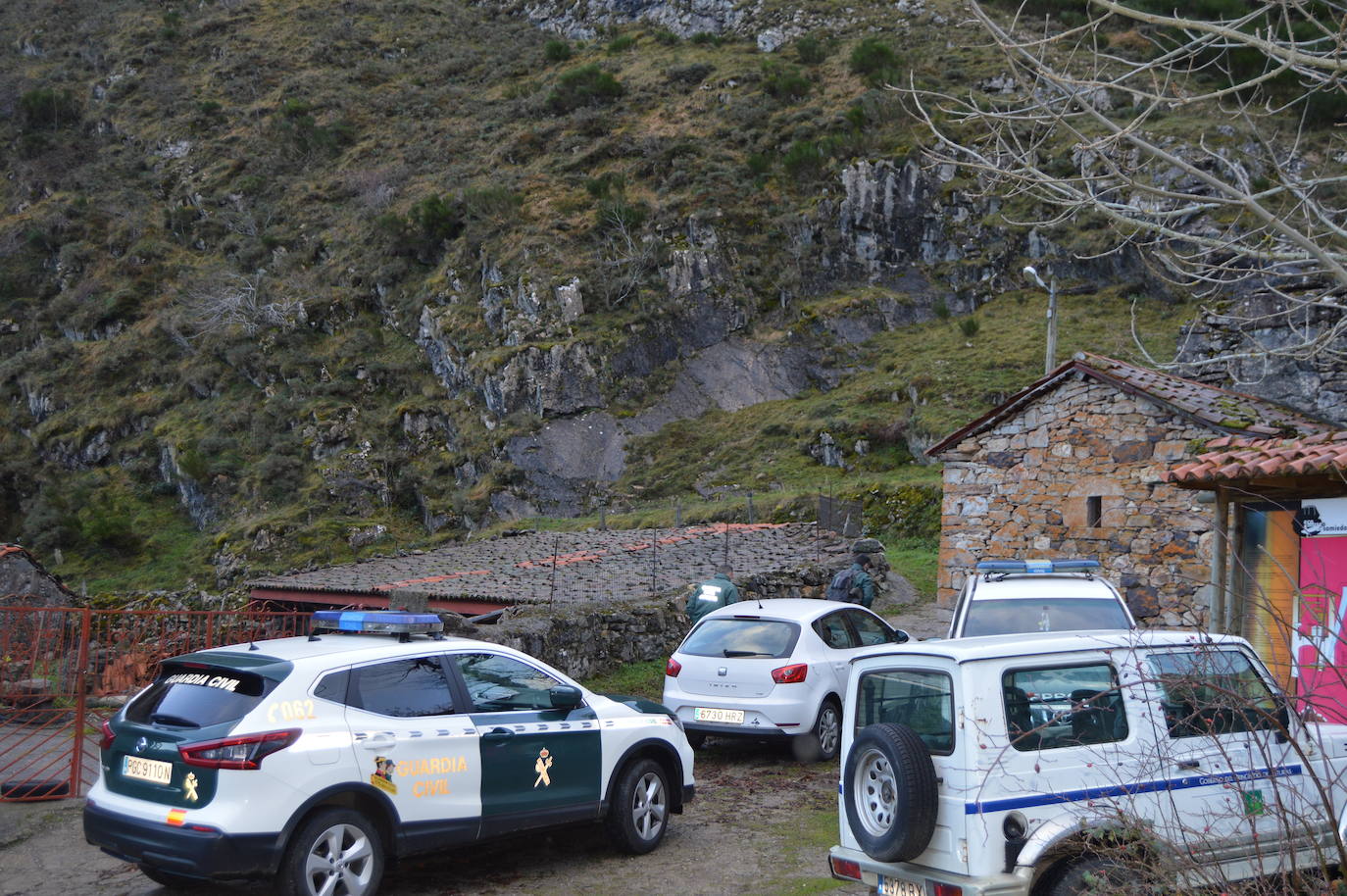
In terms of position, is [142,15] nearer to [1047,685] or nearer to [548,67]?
[548,67]

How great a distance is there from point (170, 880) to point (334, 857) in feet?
4.26

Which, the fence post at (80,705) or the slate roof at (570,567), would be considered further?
the slate roof at (570,567)

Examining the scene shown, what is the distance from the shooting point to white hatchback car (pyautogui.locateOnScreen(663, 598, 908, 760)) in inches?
389

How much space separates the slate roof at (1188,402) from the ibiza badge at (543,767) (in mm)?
10471

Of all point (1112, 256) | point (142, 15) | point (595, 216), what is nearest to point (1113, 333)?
point (1112, 256)

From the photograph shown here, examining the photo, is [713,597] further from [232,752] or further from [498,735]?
[232,752]

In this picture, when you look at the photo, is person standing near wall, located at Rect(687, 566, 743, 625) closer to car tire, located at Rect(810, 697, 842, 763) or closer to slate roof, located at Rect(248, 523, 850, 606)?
slate roof, located at Rect(248, 523, 850, 606)

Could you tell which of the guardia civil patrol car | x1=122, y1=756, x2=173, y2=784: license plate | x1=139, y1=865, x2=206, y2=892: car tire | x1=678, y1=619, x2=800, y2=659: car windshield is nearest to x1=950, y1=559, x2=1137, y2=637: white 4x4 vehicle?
x1=678, y1=619, x2=800, y2=659: car windshield

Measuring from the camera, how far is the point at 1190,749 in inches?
206

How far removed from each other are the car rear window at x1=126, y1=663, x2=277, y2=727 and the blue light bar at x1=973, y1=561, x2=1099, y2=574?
25.2ft

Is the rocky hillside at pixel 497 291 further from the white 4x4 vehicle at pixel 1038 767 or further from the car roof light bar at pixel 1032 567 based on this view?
the white 4x4 vehicle at pixel 1038 767

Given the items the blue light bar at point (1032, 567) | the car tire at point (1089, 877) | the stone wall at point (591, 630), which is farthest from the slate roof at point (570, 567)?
the car tire at point (1089, 877)

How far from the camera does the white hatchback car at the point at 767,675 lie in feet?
32.4

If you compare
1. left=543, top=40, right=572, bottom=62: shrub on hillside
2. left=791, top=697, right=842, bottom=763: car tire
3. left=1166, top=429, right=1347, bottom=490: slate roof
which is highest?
left=543, top=40, right=572, bottom=62: shrub on hillside
